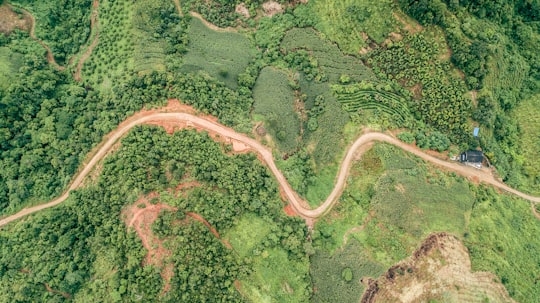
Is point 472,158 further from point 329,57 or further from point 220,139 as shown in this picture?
point 220,139

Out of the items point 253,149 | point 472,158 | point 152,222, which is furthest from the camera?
point 472,158

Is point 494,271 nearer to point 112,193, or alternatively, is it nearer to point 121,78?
point 112,193

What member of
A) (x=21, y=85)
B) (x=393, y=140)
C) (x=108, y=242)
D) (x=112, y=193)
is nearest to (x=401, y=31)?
(x=393, y=140)

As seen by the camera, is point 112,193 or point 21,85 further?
point 21,85

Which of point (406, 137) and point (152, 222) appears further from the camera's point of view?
point (406, 137)

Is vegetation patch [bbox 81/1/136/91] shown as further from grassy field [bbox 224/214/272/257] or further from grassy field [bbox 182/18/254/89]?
grassy field [bbox 224/214/272/257]

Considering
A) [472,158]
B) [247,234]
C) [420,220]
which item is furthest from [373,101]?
[247,234]
